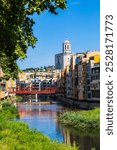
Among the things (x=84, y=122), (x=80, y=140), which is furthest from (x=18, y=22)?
(x=84, y=122)

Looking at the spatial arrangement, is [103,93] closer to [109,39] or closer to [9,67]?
[109,39]

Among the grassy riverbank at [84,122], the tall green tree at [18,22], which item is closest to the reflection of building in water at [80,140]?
the grassy riverbank at [84,122]

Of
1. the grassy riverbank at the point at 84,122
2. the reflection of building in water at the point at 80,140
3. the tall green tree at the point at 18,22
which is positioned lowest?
the reflection of building in water at the point at 80,140

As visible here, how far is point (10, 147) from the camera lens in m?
20.8

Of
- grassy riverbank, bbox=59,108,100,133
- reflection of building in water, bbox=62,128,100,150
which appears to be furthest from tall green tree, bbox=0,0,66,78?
grassy riverbank, bbox=59,108,100,133

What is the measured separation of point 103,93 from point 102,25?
0.84 meters

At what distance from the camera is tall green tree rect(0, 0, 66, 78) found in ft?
40.4

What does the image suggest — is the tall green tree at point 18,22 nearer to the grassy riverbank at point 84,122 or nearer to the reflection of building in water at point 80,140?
the reflection of building in water at point 80,140

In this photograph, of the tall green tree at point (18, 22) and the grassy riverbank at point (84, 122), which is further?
the grassy riverbank at point (84, 122)

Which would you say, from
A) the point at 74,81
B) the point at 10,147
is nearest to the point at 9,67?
the point at 10,147

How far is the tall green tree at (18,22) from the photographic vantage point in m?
12.3

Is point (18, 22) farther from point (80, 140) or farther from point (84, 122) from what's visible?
point (84, 122)

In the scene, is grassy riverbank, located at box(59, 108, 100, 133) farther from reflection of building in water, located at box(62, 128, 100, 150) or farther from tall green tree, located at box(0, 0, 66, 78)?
tall green tree, located at box(0, 0, 66, 78)

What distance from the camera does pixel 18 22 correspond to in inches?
514
